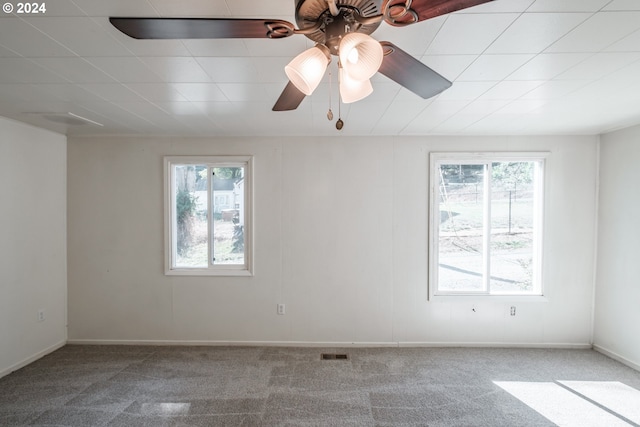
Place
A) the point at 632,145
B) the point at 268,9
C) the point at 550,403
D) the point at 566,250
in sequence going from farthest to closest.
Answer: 1. the point at 566,250
2. the point at 632,145
3. the point at 550,403
4. the point at 268,9

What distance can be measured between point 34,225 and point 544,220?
5.63 meters

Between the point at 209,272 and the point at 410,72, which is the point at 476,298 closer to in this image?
the point at 410,72

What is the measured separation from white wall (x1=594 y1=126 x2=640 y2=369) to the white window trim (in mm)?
583

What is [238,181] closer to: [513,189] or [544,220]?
[513,189]

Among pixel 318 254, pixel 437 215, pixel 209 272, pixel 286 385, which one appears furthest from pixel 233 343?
pixel 437 215

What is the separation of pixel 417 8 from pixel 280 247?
2733 mm

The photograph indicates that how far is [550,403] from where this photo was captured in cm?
228

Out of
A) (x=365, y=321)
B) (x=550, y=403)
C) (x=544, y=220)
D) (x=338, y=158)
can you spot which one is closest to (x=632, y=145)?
(x=544, y=220)

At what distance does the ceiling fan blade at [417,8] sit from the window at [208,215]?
270 centimetres

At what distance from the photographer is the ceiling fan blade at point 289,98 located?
1.33 metres

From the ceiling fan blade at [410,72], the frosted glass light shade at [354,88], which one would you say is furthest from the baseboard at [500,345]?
the frosted glass light shade at [354,88]

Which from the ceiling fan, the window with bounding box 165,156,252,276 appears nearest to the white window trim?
the window with bounding box 165,156,252,276

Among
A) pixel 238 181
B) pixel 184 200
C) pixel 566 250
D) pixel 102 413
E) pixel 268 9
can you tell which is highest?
pixel 268 9

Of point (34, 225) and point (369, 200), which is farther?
point (369, 200)
